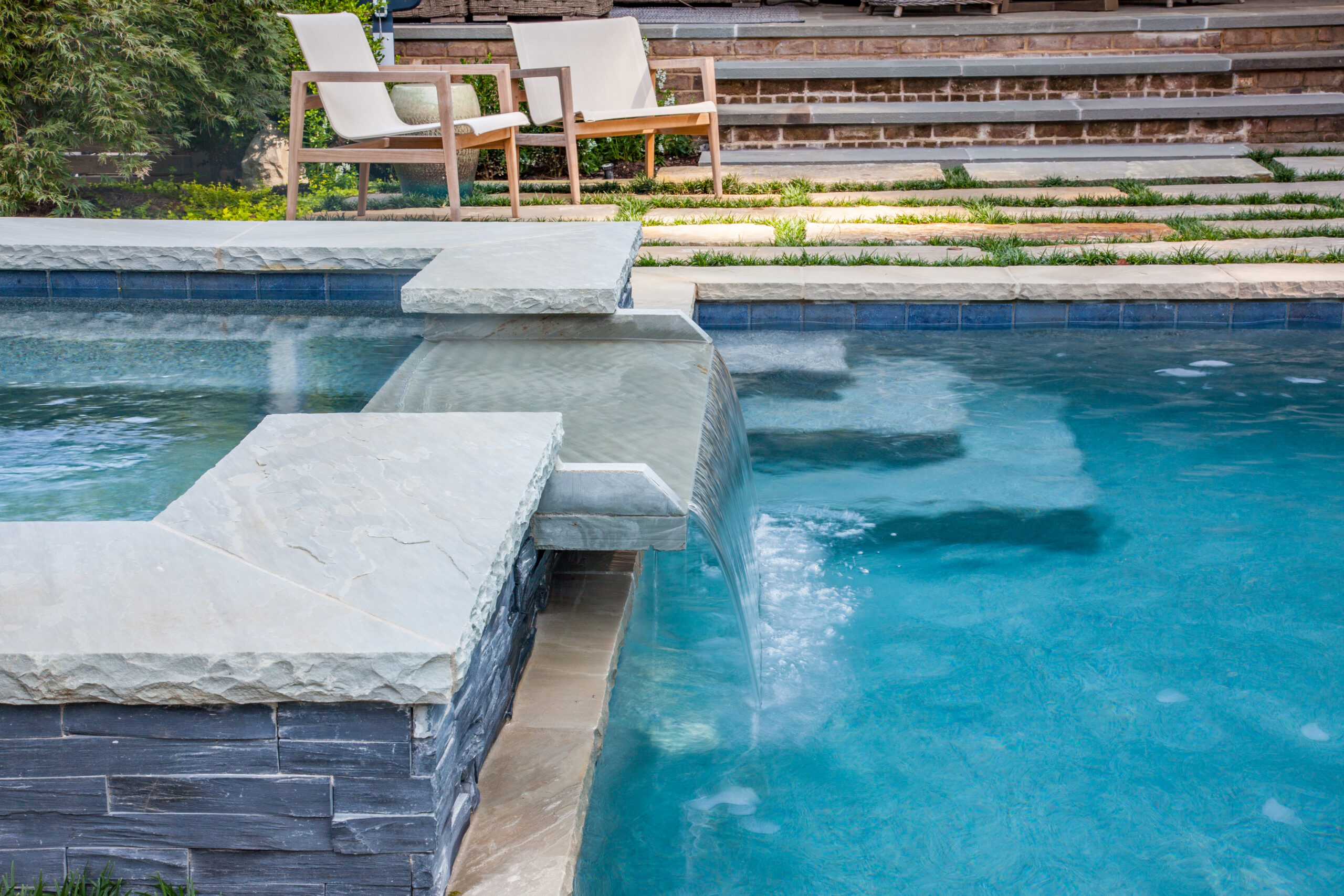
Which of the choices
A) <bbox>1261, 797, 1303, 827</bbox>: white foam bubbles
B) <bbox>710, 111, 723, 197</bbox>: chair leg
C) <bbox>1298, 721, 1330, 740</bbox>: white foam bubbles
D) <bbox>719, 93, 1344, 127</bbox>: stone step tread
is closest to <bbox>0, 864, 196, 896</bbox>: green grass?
<bbox>1261, 797, 1303, 827</bbox>: white foam bubbles

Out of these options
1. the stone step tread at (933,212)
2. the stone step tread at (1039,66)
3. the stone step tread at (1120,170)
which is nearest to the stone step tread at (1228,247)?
the stone step tread at (933,212)

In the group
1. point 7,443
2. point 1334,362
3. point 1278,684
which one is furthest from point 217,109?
point 1278,684

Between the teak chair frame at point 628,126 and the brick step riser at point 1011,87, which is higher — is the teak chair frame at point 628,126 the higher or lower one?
the lower one

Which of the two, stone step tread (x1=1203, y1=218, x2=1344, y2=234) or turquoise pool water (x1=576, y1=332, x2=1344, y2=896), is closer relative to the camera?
turquoise pool water (x1=576, y1=332, x2=1344, y2=896)

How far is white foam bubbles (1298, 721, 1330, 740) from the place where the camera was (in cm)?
186

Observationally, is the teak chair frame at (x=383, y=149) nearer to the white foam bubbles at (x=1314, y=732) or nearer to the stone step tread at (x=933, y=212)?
the stone step tread at (x=933, y=212)

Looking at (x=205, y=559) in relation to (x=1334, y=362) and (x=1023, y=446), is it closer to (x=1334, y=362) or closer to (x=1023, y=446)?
(x=1023, y=446)

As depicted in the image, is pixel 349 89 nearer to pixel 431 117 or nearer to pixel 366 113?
pixel 366 113

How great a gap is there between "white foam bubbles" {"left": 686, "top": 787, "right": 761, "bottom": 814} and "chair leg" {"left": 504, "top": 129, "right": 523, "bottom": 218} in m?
3.58

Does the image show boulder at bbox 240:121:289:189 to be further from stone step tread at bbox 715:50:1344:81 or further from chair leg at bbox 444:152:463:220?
stone step tread at bbox 715:50:1344:81

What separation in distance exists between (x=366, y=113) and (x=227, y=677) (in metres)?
4.67

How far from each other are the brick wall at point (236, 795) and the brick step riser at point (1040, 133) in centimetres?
630

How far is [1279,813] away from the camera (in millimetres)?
1680

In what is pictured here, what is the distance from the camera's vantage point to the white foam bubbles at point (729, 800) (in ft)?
5.58
